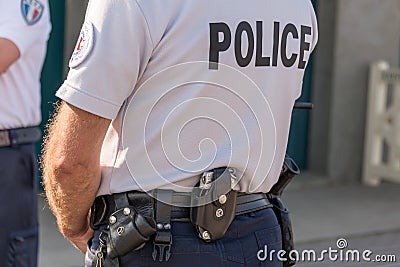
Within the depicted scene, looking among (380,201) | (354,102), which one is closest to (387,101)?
(354,102)

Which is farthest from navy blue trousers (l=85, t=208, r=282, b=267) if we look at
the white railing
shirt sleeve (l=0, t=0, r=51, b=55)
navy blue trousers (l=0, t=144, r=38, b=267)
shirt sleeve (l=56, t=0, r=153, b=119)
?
the white railing

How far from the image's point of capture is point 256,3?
2.52 metres

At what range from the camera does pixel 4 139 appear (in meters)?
3.71

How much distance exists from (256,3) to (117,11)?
0.42 metres

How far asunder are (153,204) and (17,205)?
146 centimetres

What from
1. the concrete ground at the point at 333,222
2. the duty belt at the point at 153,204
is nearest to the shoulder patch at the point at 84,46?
the duty belt at the point at 153,204

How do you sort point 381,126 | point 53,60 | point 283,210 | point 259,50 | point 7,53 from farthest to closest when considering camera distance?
point 381,126 < point 53,60 < point 7,53 < point 283,210 < point 259,50

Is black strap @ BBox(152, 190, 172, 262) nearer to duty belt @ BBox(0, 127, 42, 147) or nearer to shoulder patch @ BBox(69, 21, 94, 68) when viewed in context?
shoulder patch @ BBox(69, 21, 94, 68)

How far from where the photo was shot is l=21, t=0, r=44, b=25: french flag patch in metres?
3.72

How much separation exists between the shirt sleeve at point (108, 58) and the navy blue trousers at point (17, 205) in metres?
1.43

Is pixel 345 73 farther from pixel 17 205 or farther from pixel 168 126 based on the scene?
pixel 168 126

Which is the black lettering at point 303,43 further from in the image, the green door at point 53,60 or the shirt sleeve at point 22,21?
the green door at point 53,60

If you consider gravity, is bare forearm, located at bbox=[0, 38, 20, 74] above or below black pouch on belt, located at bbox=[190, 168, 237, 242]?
above

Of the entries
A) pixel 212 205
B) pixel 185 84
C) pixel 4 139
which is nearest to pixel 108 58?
pixel 185 84
